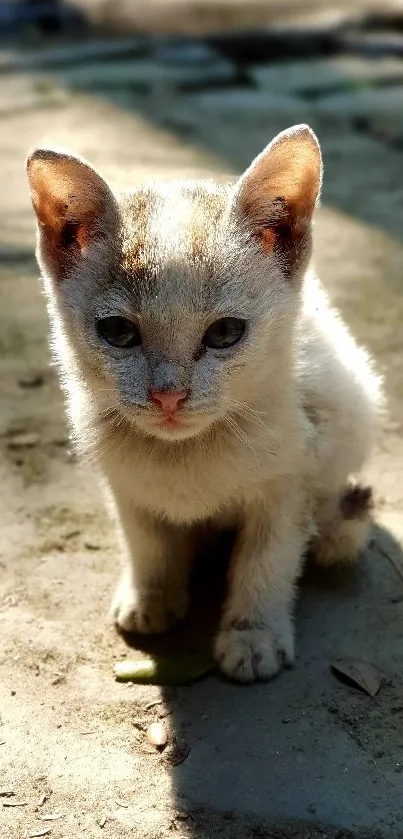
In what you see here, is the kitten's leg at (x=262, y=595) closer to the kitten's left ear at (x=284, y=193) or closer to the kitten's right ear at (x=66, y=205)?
the kitten's left ear at (x=284, y=193)

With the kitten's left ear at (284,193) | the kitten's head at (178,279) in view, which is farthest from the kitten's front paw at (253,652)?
the kitten's left ear at (284,193)

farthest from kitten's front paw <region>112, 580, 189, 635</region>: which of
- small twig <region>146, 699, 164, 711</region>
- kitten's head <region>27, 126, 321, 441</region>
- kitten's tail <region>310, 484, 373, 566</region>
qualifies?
kitten's head <region>27, 126, 321, 441</region>

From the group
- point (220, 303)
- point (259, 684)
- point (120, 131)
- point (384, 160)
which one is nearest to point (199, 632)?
point (259, 684)

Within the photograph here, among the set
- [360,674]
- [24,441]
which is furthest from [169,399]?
[24,441]

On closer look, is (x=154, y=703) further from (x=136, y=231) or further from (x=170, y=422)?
(x=136, y=231)

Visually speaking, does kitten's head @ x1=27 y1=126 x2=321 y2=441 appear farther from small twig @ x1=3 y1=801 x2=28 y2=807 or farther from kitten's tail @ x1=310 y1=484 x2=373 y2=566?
small twig @ x1=3 y1=801 x2=28 y2=807

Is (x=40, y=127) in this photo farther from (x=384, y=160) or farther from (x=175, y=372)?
(x=175, y=372)
